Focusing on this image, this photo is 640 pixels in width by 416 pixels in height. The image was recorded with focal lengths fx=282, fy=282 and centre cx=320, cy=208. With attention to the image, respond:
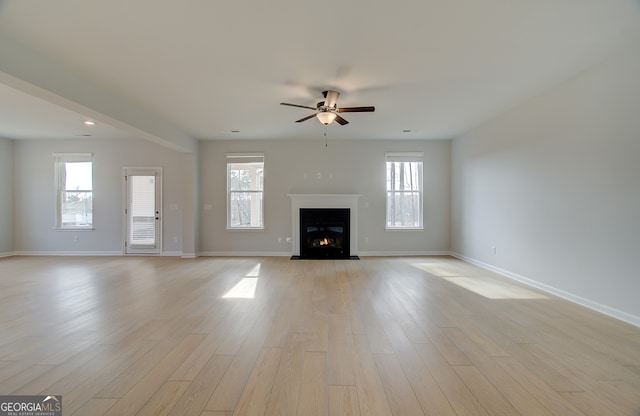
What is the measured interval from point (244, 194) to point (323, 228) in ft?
6.82

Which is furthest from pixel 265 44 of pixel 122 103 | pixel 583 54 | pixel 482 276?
pixel 482 276

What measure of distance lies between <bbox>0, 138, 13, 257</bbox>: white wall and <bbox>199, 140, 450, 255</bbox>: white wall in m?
4.49

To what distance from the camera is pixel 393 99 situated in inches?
163

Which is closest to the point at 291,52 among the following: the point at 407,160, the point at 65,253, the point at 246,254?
the point at 407,160

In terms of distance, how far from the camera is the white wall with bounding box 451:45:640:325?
2.92 metres

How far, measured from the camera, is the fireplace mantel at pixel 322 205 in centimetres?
663

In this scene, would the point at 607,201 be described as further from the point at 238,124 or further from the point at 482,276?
the point at 238,124

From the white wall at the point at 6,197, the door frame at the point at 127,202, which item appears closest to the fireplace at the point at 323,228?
the door frame at the point at 127,202

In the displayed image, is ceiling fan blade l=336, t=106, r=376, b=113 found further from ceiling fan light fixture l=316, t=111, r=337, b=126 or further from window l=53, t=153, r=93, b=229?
window l=53, t=153, r=93, b=229

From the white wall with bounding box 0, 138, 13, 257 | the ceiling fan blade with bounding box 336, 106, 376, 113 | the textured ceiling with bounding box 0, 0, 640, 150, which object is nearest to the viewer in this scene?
the textured ceiling with bounding box 0, 0, 640, 150

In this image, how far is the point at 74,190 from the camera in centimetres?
685

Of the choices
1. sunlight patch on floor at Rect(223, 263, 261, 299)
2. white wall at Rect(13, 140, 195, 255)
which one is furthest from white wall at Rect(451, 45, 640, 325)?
white wall at Rect(13, 140, 195, 255)

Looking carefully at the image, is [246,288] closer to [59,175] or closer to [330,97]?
[330,97]

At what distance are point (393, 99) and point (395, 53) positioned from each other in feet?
4.24
